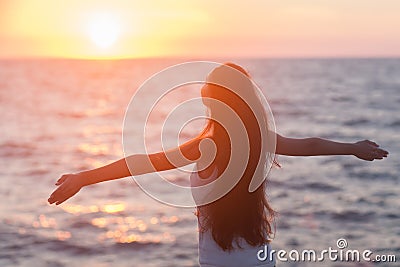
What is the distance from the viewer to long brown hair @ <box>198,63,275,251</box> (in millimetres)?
3268

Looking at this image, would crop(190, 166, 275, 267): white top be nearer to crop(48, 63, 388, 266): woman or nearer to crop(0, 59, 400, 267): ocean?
crop(48, 63, 388, 266): woman

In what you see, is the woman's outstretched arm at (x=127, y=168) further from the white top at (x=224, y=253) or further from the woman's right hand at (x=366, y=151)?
the woman's right hand at (x=366, y=151)

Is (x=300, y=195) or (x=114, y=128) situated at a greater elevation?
(x=114, y=128)

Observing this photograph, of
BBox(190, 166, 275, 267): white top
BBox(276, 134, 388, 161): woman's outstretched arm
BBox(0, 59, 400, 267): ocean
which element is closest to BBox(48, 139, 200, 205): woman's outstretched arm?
BBox(190, 166, 275, 267): white top

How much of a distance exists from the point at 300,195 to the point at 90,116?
25116 mm

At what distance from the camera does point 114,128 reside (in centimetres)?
3148

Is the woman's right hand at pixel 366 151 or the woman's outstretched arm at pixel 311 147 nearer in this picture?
the woman's outstretched arm at pixel 311 147

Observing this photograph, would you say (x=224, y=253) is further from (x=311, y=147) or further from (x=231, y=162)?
(x=311, y=147)

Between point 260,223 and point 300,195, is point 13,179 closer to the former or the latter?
point 300,195

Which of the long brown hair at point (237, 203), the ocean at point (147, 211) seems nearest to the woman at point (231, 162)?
the long brown hair at point (237, 203)

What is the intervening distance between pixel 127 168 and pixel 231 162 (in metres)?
0.53

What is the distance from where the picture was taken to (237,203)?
3334mm

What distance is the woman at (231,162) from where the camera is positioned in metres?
3.18

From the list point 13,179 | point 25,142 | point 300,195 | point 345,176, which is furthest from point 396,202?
point 25,142
